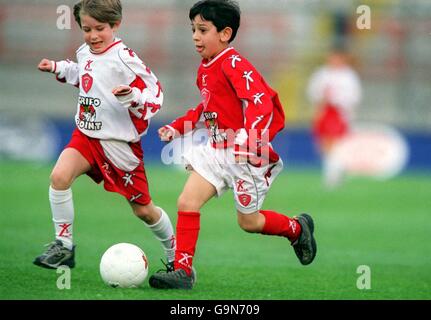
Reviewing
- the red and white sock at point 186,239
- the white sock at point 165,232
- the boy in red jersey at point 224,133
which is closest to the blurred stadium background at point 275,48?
the white sock at point 165,232

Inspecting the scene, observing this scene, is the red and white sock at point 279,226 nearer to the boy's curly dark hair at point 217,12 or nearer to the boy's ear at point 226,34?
the boy's ear at point 226,34

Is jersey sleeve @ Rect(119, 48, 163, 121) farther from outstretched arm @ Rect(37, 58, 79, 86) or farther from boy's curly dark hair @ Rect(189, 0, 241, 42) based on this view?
boy's curly dark hair @ Rect(189, 0, 241, 42)

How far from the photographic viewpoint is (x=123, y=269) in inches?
270

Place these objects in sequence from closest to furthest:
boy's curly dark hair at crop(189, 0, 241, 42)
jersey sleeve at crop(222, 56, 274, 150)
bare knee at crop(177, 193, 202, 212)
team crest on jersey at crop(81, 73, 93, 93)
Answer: jersey sleeve at crop(222, 56, 274, 150) < bare knee at crop(177, 193, 202, 212) < boy's curly dark hair at crop(189, 0, 241, 42) < team crest on jersey at crop(81, 73, 93, 93)

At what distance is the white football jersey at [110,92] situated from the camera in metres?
7.31

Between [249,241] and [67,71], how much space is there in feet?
13.5

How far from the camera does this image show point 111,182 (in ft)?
24.6

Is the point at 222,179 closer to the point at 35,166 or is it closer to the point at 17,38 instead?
the point at 35,166

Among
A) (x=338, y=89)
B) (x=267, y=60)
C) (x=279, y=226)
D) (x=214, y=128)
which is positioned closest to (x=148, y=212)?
(x=214, y=128)

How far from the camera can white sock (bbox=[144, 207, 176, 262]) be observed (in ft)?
25.3

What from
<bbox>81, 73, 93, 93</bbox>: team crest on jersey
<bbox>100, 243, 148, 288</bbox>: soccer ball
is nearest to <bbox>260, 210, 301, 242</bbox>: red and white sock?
<bbox>100, 243, 148, 288</bbox>: soccer ball

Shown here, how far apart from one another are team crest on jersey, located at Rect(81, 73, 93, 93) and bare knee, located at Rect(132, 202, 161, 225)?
3.25ft

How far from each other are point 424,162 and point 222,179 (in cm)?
1279

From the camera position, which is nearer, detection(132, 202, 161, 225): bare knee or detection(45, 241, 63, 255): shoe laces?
detection(45, 241, 63, 255): shoe laces
